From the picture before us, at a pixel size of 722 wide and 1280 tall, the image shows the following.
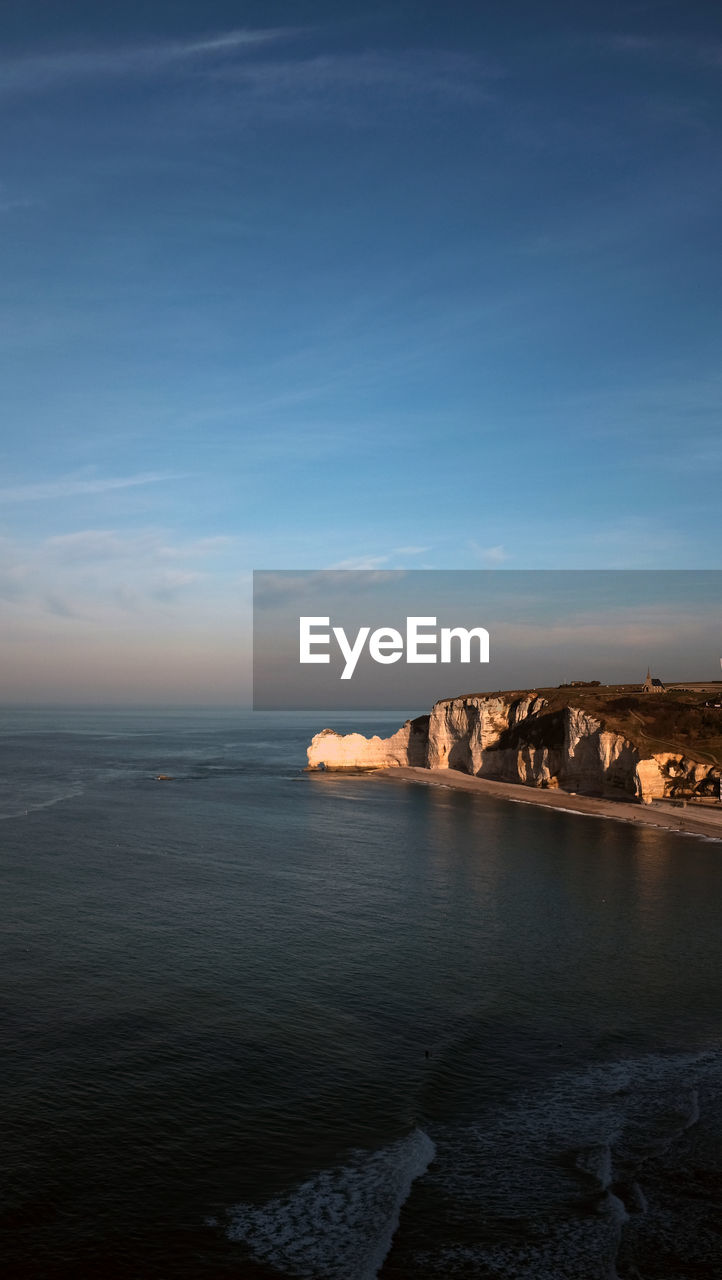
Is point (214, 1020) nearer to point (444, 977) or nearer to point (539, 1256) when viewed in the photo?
point (444, 977)

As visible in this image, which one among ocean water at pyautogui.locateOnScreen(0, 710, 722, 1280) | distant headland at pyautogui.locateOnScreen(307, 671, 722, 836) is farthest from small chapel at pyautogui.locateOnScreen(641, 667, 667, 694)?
ocean water at pyautogui.locateOnScreen(0, 710, 722, 1280)

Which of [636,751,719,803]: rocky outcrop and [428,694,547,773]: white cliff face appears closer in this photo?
[636,751,719,803]: rocky outcrop

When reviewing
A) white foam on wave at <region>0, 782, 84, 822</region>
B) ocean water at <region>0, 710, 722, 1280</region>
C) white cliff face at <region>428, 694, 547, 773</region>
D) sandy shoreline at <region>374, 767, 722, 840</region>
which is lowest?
sandy shoreline at <region>374, 767, 722, 840</region>

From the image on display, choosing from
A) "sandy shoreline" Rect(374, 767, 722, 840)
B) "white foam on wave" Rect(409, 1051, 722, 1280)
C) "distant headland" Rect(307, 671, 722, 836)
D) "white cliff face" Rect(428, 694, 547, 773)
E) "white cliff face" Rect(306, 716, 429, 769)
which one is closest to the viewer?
"white foam on wave" Rect(409, 1051, 722, 1280)

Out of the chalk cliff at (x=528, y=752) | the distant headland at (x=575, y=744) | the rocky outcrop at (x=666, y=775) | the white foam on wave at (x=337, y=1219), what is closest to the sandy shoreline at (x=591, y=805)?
the distant headland at (x=575, y=744)

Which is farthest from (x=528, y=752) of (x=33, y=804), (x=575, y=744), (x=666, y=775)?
(x=33, y=804)

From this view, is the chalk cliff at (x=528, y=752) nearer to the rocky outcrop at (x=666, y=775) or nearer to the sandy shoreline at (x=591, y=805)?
the rocky outcrop at (x=666, y=775)

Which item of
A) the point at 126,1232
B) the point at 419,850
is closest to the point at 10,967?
the point at 126,1232

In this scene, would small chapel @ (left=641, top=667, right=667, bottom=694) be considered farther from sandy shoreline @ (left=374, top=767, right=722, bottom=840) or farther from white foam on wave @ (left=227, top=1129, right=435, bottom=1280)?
white foam on wave @ (left=227, top=1129, right=435, bottom=1280)
